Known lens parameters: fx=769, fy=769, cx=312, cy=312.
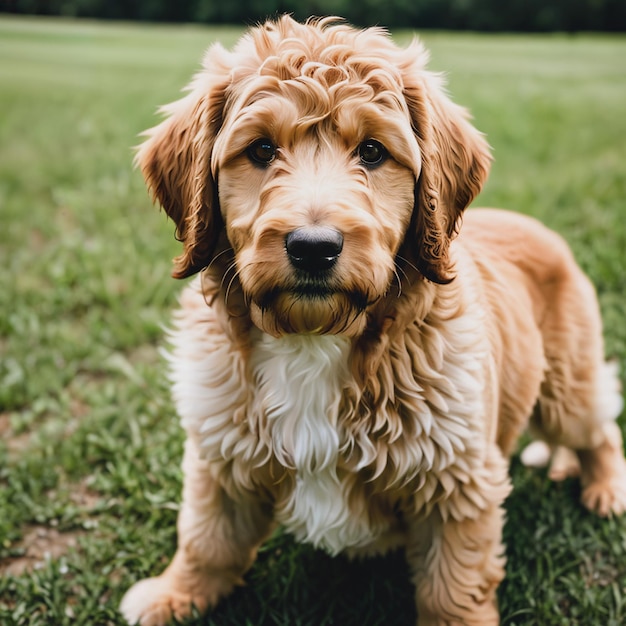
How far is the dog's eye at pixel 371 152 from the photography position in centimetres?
260

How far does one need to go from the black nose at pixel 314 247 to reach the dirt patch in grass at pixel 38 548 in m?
2.14

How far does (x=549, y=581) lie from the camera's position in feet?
11.3

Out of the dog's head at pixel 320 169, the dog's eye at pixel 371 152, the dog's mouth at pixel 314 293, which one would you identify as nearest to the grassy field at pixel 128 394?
the dog's head at pixel 320 169

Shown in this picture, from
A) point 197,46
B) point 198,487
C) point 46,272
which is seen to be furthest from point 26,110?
point 198,487

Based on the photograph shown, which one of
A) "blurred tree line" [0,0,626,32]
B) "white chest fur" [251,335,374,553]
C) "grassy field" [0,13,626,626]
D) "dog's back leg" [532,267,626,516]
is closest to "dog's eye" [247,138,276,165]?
"white chest fur" [251,335,374,553]

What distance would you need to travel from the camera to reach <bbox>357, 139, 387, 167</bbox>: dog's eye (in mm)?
2602

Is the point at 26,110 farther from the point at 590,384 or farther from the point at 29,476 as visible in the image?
the point at 590,384

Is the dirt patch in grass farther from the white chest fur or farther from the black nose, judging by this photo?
the black nose

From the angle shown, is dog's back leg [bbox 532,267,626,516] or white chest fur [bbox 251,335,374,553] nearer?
white chest fur [bbox 251,335,374,553]

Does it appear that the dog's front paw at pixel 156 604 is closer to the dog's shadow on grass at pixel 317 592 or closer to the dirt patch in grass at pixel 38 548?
the dog's shadow on grass at pixel 317 592

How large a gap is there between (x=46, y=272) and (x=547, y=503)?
160 inches

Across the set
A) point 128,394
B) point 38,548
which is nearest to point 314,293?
point 38,548

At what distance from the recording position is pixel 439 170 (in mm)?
2732

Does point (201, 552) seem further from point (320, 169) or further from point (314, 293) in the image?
point (320, 169)
